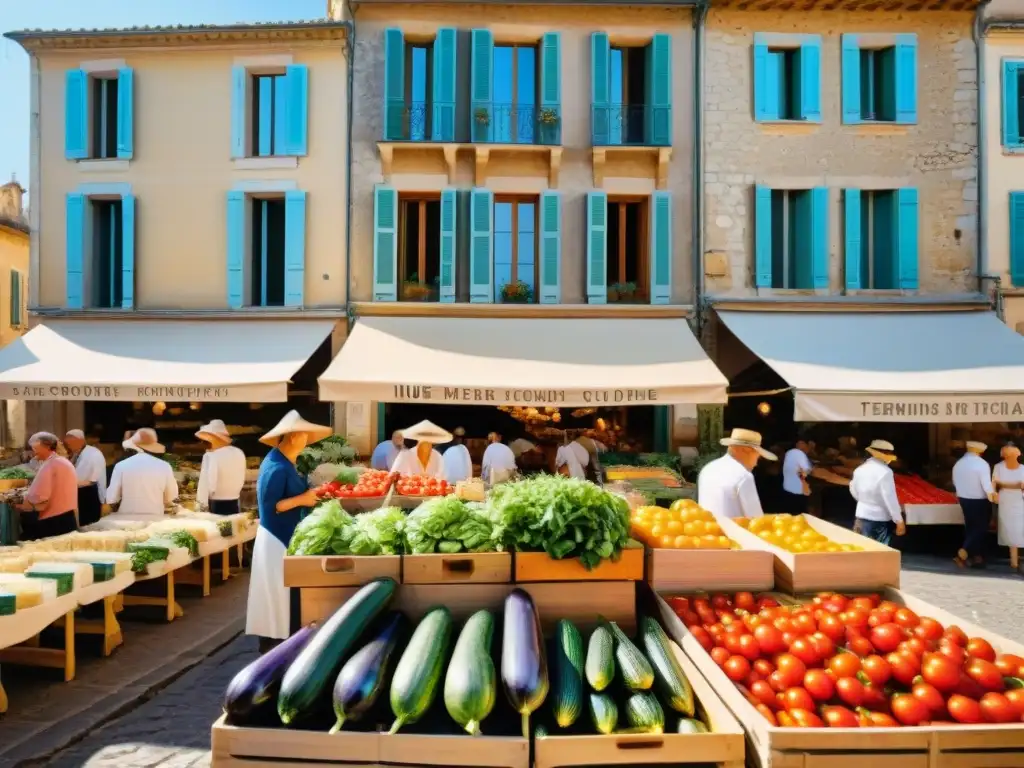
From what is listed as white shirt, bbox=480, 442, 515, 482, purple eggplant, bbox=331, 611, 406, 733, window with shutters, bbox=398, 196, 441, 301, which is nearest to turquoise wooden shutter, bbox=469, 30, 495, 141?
window with shutters, bbox=398, 196, 441, 301

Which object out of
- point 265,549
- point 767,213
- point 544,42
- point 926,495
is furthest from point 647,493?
point 544,42

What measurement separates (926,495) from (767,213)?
5.31 metres

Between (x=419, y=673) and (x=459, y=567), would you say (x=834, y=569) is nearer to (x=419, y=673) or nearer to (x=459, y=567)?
(x=459, y=567)

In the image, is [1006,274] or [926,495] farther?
[1006,274]

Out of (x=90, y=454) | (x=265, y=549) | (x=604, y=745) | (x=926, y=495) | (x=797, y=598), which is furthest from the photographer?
(x=926, y=495)

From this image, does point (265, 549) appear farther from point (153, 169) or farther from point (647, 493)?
point (153, 169)

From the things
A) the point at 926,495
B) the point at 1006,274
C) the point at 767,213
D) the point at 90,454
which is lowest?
the point at 926,495

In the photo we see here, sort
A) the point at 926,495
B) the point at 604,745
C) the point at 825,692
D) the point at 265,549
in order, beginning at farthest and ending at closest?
the point at 926,495, the point at 265,549, the point at 825,692, the point at 604,745

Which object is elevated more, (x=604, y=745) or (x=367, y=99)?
(x=367, y=99)

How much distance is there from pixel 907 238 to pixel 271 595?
38.7 ft

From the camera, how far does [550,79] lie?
11.4 m

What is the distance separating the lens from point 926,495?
30.8 ft

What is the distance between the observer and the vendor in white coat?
8.15 m

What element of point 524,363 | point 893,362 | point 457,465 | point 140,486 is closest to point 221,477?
point 140,486
